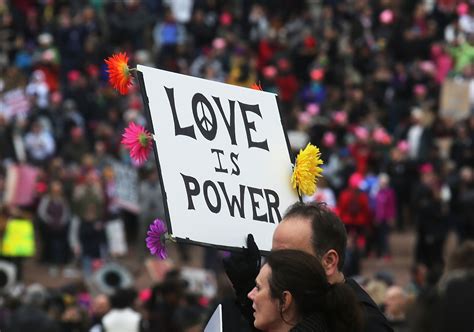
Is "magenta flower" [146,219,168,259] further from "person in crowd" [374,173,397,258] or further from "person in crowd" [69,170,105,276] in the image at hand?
"person in crowd" [374,173,397,258]

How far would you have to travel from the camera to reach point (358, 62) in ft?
88.6

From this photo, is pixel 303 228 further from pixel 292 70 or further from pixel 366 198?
pixel 292 70

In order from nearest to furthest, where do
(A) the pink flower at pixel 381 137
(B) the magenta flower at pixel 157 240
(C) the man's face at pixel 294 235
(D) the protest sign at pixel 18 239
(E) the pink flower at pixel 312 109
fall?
(C) the man's face at pixel 294 235, (B) the magenta flower at pixel 157 240, (D) the protest sign at pixel 18 239, (A) the pink flower at pixel 381 137, (E) the pink flower at pixel 312 109

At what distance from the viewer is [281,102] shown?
21984 millimetres

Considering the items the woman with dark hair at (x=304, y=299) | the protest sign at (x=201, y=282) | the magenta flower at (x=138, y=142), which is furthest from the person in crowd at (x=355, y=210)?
the woman with dark hair at (x=304, y=299)

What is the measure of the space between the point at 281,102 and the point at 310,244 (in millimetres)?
17541

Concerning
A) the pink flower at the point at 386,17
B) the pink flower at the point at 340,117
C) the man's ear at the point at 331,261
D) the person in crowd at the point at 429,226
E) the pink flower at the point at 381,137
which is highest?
the pink flower at the point at 386,17

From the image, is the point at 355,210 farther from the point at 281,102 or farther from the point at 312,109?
the point at 312,109

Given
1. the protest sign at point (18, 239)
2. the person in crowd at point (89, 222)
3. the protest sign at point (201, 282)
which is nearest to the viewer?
the protest sign at point (201, 282)

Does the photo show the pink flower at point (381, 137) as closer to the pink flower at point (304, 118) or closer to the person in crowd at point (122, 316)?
the pink flower at point (304, 118)

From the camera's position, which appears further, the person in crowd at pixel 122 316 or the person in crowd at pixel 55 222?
the person in crowd at pixel 55 222

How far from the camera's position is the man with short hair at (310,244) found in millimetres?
4453

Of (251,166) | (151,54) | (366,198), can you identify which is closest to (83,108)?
(151,54)

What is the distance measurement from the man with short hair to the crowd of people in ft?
33.2
